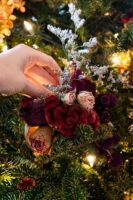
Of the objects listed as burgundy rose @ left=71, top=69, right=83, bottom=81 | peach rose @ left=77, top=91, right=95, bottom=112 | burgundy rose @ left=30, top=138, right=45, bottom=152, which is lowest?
burgundy rose @ left=30, top=138, right=45, bottom=152

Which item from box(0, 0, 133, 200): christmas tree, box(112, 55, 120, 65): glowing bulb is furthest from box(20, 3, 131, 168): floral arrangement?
box(112, 55, 120, 65): glowing bulb

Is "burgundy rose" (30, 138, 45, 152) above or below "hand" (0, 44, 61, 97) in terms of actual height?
below

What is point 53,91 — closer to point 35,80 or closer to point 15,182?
point 35,80

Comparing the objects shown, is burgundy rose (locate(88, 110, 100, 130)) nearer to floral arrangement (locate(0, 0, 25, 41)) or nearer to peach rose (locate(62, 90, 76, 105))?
peach rose (locate(62, 90, 76, 105))

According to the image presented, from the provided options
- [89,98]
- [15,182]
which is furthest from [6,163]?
[89,98]

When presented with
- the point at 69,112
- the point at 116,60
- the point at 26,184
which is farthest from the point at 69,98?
the point at 116,60

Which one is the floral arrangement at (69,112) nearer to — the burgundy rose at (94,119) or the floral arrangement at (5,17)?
the burgundy rose at (94,119)

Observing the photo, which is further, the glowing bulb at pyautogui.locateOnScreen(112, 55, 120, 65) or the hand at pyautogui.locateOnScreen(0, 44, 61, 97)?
the glowing bulb at pyautogui.locateOnScreen(112, 55, 120, 65)
